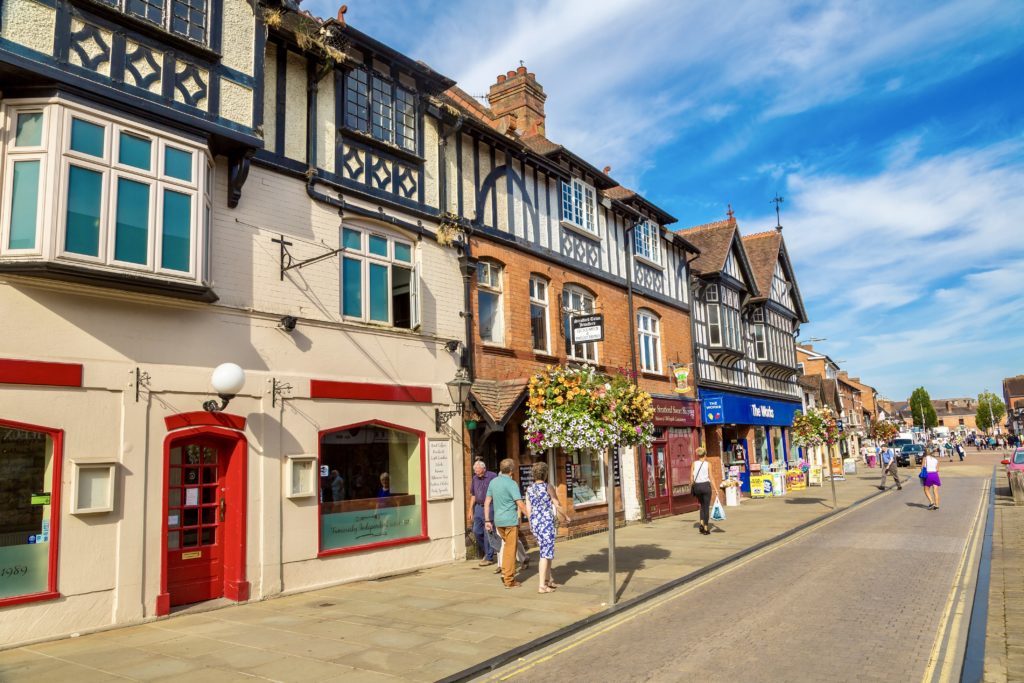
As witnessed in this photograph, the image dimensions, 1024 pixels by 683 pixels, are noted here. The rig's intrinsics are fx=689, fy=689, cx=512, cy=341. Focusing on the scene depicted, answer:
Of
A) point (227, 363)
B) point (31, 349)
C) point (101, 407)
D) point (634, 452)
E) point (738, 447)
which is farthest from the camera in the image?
point (738, 447)

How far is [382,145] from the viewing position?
1194 cm

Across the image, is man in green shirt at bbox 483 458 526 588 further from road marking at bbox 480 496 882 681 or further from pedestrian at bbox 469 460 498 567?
road marking at bbox 480 496 882 681

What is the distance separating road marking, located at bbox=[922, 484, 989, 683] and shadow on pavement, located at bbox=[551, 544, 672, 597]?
380cm

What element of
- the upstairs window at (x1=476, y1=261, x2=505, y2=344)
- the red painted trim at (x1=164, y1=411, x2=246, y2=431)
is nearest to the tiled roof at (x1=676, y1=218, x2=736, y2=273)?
the upstairs window at (x1=476, y1=261, x2=505, y2=344)

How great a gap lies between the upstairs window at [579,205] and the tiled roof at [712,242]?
767 cm

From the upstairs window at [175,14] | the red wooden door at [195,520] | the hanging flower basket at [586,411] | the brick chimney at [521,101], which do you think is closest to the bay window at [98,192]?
the upstairs window at [175,14]

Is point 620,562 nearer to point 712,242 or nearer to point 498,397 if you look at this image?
point 498,397

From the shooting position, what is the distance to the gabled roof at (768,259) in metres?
30.7

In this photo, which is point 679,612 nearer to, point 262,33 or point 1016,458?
point 262,33

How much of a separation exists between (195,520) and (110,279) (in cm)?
328

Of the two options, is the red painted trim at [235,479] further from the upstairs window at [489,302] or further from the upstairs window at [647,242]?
the upstairs window at [647,242]

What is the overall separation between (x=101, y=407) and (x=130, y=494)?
107 cm

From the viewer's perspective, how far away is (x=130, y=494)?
8.10 metres

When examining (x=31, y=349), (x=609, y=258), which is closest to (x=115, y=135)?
(x=31, y=349)
